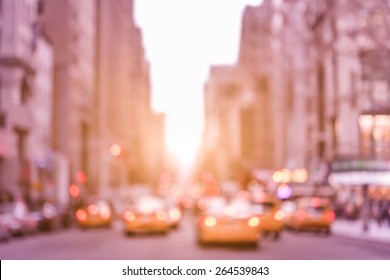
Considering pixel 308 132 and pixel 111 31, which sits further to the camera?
pixel 111 31

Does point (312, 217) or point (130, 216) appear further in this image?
point (312, 217)

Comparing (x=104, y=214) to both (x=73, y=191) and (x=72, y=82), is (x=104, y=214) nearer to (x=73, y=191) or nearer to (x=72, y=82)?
(x=73, y=191)

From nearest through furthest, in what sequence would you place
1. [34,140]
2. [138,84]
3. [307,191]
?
[34,140] → [307,191] → [138,84]

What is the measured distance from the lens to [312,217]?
1344 inches

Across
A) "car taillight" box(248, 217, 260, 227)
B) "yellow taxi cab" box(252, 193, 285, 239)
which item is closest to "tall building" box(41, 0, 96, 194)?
"yellow taxi cab" box(252, 193, 285, 239)

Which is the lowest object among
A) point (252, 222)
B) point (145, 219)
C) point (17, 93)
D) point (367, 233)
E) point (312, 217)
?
point (367, 233)

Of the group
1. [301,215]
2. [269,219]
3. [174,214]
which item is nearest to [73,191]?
[174,214]

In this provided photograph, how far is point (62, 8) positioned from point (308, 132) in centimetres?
2725

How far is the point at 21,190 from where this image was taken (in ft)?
191

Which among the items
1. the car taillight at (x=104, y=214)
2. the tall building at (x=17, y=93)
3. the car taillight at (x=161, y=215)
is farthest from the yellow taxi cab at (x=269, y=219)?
the tall building at (x=17, y=93)

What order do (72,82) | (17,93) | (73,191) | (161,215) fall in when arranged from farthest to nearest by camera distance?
(72,82), (73,191), (17,93), (161,215)

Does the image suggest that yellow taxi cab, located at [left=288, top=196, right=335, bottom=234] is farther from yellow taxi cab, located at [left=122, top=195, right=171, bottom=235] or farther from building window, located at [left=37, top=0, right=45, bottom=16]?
building window, located at [left=37, top=0, right=45, bottom=16]
